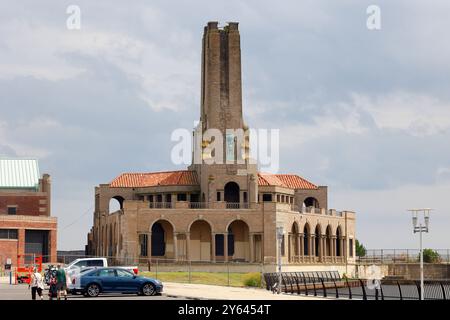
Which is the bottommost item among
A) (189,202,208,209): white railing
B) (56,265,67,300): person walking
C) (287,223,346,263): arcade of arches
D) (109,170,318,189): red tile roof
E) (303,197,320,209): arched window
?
(56,265,67,300): person walking

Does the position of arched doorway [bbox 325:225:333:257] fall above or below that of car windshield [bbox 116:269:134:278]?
above

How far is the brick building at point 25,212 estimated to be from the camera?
109 m

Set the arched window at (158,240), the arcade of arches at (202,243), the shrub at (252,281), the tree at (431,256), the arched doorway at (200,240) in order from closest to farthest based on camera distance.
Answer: the shrub at (252,281)
the arcade of arches at (202,243)
the arched doorway at (200,240)
the arched window at (158,240)
the tree at (431,256)

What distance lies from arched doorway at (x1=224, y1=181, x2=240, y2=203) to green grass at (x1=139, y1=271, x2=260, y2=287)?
1400 cm

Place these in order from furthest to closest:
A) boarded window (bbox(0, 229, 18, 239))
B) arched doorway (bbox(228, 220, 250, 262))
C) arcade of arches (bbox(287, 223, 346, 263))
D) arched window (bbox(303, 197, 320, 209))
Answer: arched window (bbox(303, 197, 320, 209))
arcade of arches (bbox(287, 223, 346, 263))
boarded window (bbox(0, 229, 18, 239))
arched doorway (bbox(228, 220, 250, 262))

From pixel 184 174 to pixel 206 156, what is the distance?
19.9 ft

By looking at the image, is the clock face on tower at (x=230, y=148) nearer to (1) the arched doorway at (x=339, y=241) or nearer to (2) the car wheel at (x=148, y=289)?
(1) the arched doorway at (x=339, y=241)

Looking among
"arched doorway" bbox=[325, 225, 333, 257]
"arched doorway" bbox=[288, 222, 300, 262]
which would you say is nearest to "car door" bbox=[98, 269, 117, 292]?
"arched doorway" bbox=[288, 222, 300, 262]

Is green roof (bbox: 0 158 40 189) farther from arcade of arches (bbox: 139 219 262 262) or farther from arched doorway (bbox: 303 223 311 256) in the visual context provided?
arched doorway (bbox: 303 223 311 256)

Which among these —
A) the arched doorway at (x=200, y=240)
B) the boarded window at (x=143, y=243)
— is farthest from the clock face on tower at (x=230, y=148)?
the boarded window at (x=143, y=243)

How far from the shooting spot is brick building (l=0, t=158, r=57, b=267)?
109000 mm

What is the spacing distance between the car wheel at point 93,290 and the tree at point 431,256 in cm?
10157
